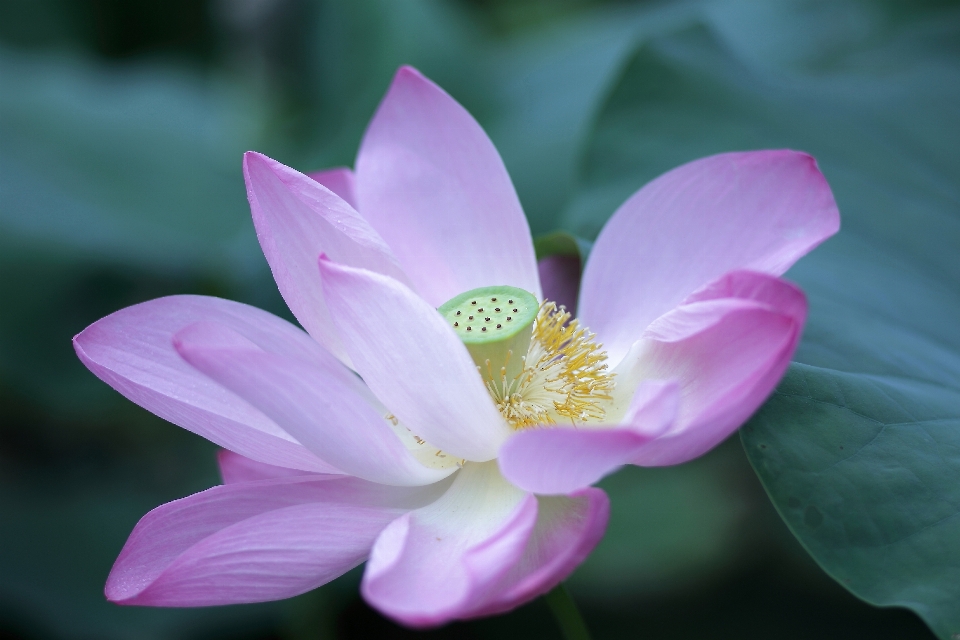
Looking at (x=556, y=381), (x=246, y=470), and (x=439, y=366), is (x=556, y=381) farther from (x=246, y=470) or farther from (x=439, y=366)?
(x=246, y=470)

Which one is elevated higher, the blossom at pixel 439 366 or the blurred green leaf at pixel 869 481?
the blossom at pixel 439 366

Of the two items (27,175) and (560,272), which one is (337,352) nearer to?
(560,272)

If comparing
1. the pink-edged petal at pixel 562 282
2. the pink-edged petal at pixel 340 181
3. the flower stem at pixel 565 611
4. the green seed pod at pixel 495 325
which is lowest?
the flower stem at pixel 565 611

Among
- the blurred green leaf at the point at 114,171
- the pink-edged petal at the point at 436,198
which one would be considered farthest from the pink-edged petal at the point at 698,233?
the blurred green leaf at the point at 114,171

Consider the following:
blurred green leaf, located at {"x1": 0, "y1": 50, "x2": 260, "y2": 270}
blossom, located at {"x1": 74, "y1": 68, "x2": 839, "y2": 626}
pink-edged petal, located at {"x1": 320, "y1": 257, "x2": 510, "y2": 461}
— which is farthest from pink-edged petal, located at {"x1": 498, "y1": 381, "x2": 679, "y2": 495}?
blurred green leaf, located at {"x1": 0, "y1": 50, "x2": 260, "y2": 270}

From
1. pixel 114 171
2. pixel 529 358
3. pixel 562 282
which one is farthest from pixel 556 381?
pixel 114 171

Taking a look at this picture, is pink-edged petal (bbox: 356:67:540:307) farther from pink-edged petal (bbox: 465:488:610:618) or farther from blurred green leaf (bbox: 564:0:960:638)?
pink-edged petal (bbox: 465:488:610:618)

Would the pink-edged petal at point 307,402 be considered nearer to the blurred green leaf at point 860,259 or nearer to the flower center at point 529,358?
the flower center at point 529,358
